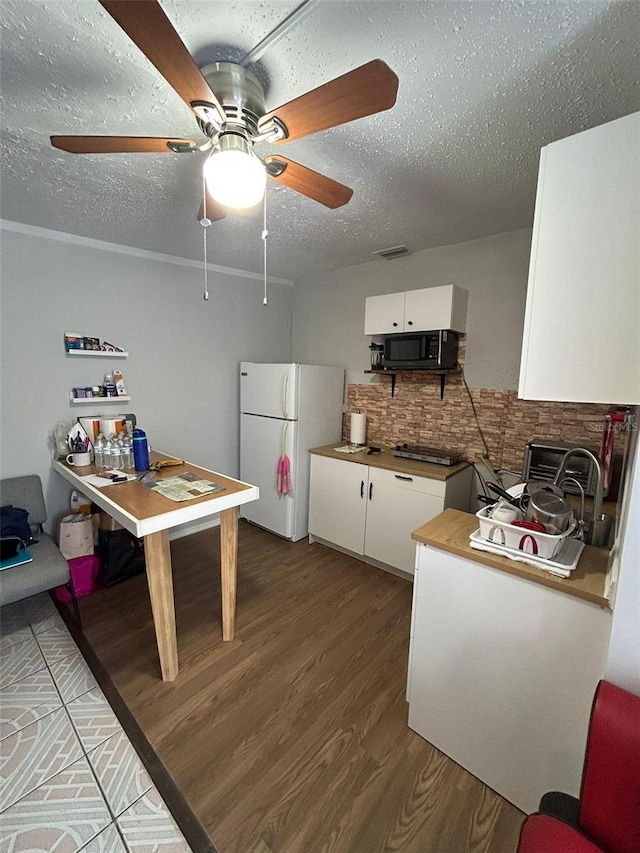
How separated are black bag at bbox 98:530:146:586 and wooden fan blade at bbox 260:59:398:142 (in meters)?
2.56

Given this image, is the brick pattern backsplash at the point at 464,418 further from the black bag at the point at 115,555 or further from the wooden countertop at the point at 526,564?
the black bag at the point at 115,555

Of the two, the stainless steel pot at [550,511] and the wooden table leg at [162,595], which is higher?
the stainless steel pot at [550,511]

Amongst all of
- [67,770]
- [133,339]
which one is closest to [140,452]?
[133,339]

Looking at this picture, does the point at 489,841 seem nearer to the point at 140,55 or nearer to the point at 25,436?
the point at 140,55

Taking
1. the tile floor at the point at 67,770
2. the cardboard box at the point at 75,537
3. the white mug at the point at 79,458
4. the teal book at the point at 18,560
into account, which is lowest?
the tile floor at the point at 67,770

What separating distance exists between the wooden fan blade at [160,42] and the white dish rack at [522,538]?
63.4 inches

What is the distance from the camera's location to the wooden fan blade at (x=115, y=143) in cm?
112

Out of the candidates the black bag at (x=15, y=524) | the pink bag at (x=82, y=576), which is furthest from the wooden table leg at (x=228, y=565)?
the black bag at (x=15, y=524)

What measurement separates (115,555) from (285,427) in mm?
1543

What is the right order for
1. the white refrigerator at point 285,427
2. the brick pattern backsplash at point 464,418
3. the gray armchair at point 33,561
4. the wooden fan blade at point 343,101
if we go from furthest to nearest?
the white refrigerator at point 285,427 < the brick pattern backsplash at point 464,418 < the gray armchair at point 33,561 < the wooden fan blade at point 343,101

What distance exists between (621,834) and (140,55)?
7.69ft

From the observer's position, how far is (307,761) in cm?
144

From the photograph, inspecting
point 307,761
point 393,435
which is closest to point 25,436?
point 307,761

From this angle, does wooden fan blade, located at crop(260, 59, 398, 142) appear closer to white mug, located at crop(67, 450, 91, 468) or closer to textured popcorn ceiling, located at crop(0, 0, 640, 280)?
textured popcorn ceiling, located at crop(0, 0, 640, 280)
